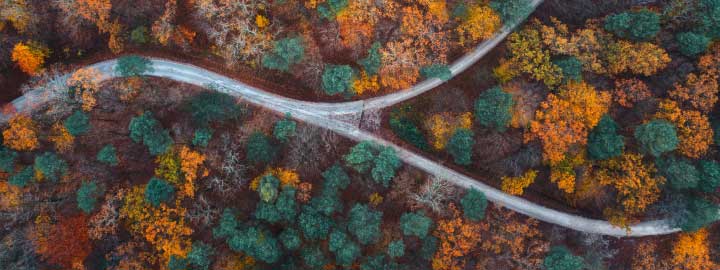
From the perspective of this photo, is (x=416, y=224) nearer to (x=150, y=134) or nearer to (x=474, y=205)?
(x=474, y=205)

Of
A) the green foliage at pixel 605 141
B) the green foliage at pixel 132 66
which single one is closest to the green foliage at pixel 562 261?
the green foliage at pixel 605 141

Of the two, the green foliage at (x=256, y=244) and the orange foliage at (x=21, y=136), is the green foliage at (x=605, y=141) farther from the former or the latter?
the orange foliage at (x=21, y=136)

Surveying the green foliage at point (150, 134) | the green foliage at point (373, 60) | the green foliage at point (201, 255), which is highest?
the green foliage at point (373, 60)

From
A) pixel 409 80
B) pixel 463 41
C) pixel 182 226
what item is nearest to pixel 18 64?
pixel 182 226

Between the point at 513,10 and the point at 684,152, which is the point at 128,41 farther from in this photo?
the point at 684,152

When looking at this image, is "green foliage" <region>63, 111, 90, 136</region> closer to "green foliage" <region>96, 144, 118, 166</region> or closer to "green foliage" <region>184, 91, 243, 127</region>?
"green foliage" <region>96, 144, 118, 166</region>

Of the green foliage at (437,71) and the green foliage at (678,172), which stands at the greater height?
the green foliage at (437,71)

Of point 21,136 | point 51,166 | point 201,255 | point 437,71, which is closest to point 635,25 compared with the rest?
point 437,71

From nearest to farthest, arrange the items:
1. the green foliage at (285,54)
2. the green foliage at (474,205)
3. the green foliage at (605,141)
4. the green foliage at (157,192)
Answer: the green foliage at (605,141) < the green foliage at (157,192) < the green foliage at (474,205) < the green foliage at (285,54)
